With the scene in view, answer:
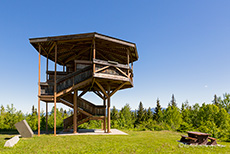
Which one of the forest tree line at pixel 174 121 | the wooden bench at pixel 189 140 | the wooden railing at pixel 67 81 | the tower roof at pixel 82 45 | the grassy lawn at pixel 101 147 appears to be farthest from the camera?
the forest tree line at pixel 174 121

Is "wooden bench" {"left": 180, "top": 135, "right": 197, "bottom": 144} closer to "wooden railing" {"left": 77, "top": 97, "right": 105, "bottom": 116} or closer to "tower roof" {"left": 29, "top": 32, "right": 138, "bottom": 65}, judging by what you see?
"wooden railing" {"left": 77, "top": 97, "right": 105, "bottom": 116}

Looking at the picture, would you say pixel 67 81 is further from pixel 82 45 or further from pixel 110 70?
pixel 82 45

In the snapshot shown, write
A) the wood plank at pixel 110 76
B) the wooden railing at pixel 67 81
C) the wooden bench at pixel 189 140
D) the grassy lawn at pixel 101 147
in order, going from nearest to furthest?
the grassy lawn at pixel 101 147
the wooden bench at pixel 189 140
the wood plank at pixel 110 76
the wooden railing at pixel 67 81

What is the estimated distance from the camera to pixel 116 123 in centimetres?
2247

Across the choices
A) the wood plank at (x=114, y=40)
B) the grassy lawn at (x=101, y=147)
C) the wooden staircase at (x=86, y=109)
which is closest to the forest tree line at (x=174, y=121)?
the wooden staircase at (x=86, y=109)

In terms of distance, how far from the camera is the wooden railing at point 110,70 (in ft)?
44.4

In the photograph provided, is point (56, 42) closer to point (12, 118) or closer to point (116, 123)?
point (12, 118)

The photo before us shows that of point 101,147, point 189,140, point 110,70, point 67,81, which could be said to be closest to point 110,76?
point 110,70

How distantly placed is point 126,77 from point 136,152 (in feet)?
26.1

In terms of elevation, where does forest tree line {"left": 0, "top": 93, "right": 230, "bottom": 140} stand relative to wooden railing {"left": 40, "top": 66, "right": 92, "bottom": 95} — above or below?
below

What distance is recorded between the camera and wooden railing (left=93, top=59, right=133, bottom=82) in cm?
1352

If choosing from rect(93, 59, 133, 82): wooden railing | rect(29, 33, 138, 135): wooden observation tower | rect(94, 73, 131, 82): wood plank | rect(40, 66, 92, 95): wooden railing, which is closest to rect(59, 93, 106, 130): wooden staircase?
rect(29, 33, 138, 135): wooden observation tower

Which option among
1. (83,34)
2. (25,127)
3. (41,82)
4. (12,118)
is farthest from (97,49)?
(12,118)

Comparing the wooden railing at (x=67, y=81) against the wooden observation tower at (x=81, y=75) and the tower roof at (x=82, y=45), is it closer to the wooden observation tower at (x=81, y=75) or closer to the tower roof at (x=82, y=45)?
the wooden observation tower at (x=81, y=75)
